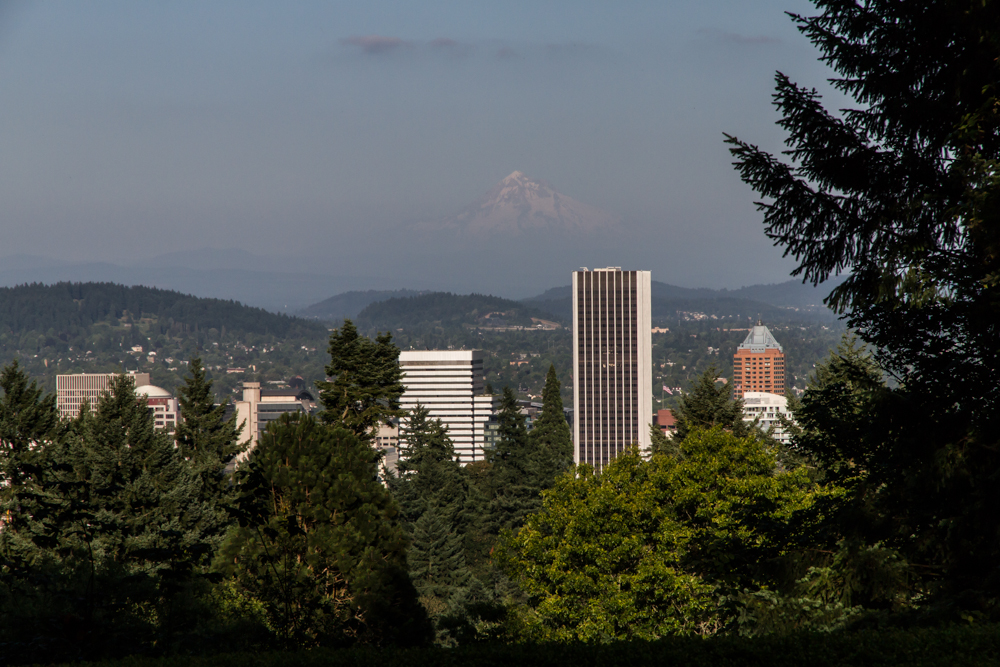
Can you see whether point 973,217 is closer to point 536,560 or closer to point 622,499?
point 622,499

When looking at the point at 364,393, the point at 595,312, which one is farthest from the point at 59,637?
the point at 595,312

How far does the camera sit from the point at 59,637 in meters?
6.75

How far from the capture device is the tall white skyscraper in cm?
17575

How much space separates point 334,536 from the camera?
19.7 meters

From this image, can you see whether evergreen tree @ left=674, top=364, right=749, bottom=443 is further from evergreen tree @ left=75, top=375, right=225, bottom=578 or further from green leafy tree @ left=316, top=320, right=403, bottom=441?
evergreen tree @ left=75, top=375, right=225, bottom=578

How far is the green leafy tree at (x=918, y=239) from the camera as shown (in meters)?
8.05

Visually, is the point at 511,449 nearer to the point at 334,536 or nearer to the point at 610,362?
the point at 334,536

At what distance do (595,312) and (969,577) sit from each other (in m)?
174

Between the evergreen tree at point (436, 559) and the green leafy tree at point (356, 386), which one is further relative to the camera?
the evergreen tree at point (436, 559)

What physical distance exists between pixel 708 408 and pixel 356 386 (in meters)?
15.0

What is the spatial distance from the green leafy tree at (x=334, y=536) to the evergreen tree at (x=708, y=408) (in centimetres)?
1784

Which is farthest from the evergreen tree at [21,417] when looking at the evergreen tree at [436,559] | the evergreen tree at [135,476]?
the evergreen tree at [436,559]

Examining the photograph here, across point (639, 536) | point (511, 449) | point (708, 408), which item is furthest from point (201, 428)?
point (511, 449)

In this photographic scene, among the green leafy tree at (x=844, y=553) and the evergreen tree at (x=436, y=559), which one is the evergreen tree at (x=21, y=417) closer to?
the evergreen tree at (x=436, y=559)
